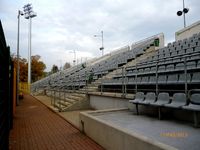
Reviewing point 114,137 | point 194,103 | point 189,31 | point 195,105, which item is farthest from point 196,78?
point 189,31

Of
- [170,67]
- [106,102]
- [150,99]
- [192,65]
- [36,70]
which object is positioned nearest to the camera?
[150,99]

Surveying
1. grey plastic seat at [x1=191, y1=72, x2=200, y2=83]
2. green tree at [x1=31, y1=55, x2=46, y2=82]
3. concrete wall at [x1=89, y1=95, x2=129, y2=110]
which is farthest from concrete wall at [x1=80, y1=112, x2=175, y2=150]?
green tree at [x1=31, y1=55, x2=46, y2=82]

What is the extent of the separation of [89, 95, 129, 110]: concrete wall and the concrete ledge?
214 cm

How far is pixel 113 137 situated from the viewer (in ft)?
13.4

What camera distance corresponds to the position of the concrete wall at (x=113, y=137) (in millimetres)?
3103

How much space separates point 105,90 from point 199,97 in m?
6.46

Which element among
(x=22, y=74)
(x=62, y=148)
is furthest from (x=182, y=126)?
(x=22, y=74)

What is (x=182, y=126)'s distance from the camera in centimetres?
435

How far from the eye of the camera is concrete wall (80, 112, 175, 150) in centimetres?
310

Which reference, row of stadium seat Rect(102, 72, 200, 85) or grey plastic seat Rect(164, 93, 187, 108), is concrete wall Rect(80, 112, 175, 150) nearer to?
grey plastic seat Rect(164, 93, 187, 108)

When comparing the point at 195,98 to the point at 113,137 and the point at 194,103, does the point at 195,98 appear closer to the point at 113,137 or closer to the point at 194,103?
the point at 194,103

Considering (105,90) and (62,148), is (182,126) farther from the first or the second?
(105,90)

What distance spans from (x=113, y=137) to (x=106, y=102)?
16.2ft

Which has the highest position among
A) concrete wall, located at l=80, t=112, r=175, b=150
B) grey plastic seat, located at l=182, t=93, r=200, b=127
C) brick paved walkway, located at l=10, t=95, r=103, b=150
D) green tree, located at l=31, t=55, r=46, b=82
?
green tree, located at l=31, t=55, r=46, b=82
